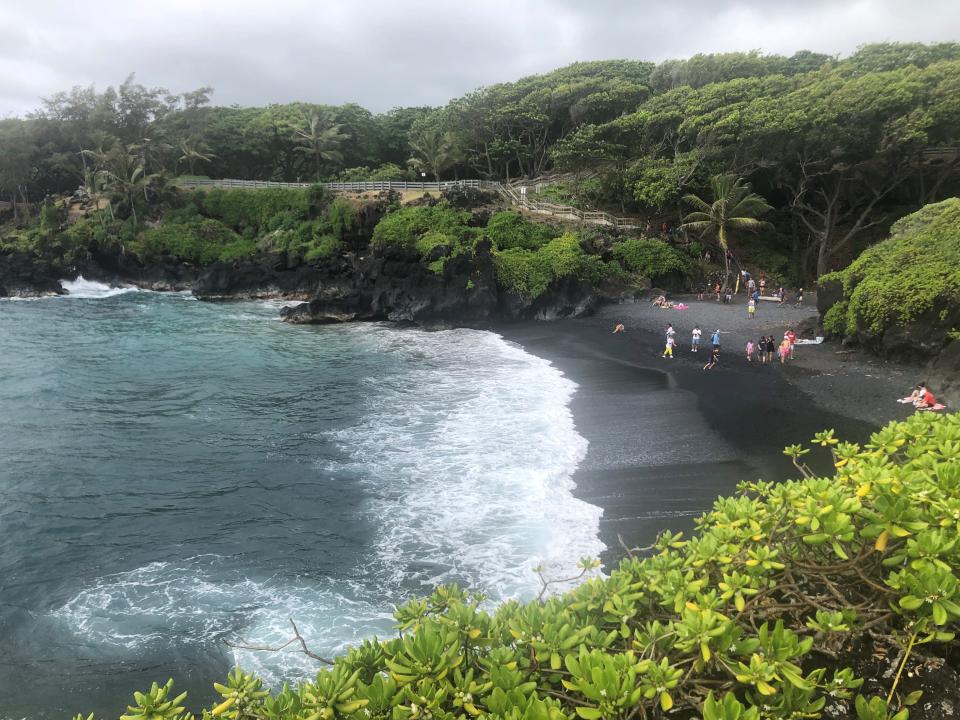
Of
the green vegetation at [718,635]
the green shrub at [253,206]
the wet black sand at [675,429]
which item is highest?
the green shrub at [253,206]

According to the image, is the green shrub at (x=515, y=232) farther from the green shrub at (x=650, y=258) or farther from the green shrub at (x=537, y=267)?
the green shrub at (x=650, y=258)

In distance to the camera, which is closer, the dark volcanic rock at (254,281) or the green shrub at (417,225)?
the green shrub at (417,225)

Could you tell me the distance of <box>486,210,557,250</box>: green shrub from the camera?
1388 inches

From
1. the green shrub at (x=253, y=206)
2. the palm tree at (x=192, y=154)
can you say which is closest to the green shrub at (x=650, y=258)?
the green shrub at (x=253, y=206)

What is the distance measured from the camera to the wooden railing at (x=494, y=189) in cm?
3784

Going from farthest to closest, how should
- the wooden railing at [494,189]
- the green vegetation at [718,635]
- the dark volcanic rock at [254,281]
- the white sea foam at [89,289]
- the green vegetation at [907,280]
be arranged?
the white sea foam at [89,289] → the dark volcanic rock at [254,281] → the wooden railing at [494,189] → the green vegetation at [907,280] → the green vegetation at [718,635]

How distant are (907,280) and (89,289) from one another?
50985mm

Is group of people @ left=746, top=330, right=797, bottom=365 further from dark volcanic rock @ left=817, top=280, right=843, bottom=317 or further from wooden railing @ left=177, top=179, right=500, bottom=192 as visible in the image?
wooden railing @ left=177, top=179, right=500, bottom=192

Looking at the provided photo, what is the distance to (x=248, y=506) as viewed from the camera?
12328 mm

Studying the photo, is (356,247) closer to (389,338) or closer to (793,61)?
(389,338)

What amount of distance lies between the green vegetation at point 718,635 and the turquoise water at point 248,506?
5.36 metres

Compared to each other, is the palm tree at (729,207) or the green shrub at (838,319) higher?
the palm tree at (729,207)

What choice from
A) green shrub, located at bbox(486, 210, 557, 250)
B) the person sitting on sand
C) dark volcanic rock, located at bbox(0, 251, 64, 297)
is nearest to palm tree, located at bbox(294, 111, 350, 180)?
green shrub, located at bbox(486, 210, 557, 250)

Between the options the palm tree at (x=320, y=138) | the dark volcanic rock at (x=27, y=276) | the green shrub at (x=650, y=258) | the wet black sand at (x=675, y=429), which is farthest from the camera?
the palm tree at (x=320, y=138)
